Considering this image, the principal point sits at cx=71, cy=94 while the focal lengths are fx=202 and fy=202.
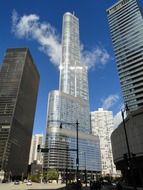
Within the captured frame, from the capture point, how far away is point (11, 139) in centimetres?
14738

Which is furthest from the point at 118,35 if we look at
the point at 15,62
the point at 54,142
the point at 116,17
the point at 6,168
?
the point at 6,168

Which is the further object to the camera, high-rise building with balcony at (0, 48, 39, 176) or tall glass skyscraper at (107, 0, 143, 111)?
high-rise building with balcony at (0, 48, 39, 176)

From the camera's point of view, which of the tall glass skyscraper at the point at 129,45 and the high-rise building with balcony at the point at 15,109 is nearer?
the tall glass skyscraper at the point at 129,45

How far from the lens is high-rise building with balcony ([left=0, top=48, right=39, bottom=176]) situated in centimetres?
14512

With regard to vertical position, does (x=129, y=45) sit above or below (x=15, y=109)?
above

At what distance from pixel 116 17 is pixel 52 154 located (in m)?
131

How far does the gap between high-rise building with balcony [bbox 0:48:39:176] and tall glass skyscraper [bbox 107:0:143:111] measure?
269 feet

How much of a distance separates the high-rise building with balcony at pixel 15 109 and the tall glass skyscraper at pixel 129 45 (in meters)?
82.0

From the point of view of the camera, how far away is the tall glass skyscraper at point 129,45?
129125 millimetres

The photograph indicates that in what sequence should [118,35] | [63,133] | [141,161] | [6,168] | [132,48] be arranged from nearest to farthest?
[141,161] < [6,168] < [132,48] < [118,35] < [63,133]

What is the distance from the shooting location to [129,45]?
14888 cm

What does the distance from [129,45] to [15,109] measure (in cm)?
9874

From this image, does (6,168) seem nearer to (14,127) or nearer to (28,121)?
(14,127)

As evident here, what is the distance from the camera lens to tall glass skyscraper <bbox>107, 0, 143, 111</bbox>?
424 feet
